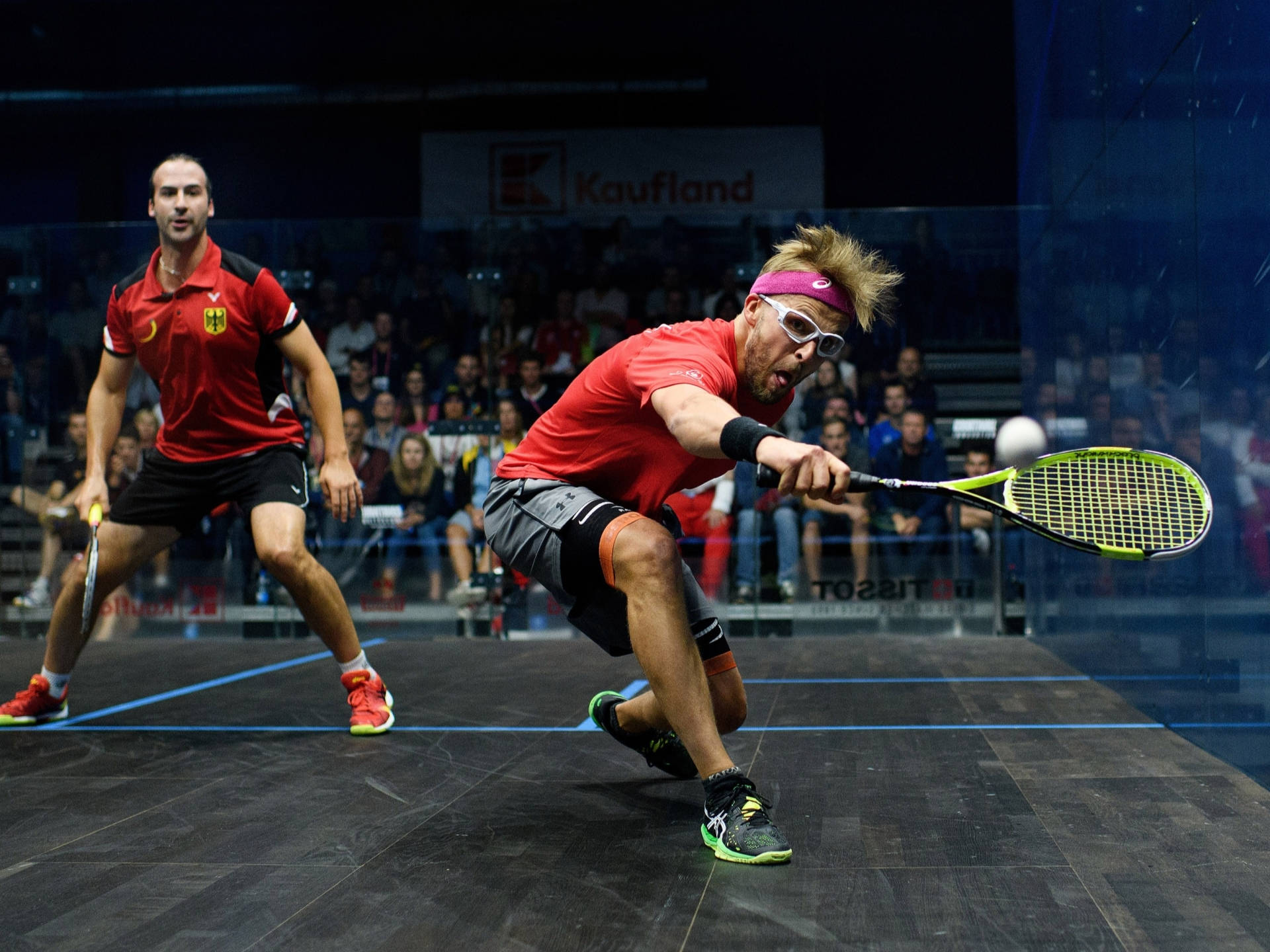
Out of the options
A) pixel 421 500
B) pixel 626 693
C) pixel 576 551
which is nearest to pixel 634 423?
pixel 576 551

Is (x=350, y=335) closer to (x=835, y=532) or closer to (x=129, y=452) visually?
(x=129, y=452)

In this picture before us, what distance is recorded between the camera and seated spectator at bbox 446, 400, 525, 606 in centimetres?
626

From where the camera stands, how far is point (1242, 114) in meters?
2.49

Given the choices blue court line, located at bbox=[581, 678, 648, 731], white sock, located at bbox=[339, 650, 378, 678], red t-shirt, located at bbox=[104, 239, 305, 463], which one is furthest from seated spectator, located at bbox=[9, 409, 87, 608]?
white sock, located at bbox=[339, 650, 378, 678]

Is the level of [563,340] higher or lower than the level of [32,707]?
higher

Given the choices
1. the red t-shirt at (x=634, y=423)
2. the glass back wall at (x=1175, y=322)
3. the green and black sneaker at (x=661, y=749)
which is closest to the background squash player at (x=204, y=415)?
the green and black sneaker at (x=661, y=749)

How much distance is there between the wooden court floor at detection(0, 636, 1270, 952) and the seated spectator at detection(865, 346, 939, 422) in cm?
251

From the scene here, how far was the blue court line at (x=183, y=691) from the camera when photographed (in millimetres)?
3377

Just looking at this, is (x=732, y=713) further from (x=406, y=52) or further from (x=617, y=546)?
(x=406, y=52)

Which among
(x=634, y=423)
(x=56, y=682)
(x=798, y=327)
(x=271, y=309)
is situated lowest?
(x=56, y=682)

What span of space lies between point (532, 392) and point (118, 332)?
3160mm

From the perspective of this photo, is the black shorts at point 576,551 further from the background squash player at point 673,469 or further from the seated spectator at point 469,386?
the seated spectator at point 469,386

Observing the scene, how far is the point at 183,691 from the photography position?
4.05 metres

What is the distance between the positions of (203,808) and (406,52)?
8078 mm
